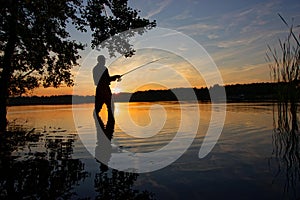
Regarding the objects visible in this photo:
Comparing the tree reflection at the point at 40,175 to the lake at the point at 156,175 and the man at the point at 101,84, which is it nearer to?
the lake at the point at 156,175

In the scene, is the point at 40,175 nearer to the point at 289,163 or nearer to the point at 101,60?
the point at 289,163

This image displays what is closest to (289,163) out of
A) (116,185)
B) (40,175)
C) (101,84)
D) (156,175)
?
(156,175)

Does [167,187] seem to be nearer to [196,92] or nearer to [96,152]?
[96,152]

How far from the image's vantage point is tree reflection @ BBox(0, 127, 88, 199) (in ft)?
15.3

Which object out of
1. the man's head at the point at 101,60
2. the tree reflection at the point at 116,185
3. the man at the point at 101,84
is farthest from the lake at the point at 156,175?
the man's head at the point at 101,60

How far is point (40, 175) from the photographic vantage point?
5.73m

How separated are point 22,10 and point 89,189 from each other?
411 inches

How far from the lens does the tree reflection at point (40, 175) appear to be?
15.3 ft

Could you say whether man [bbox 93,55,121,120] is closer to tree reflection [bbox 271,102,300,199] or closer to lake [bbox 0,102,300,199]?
lake [bbox 0,102,300,199]

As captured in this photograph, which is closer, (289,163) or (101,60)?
(289,163)

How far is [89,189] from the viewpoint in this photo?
491 centimetres

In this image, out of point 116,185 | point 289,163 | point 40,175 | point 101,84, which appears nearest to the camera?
point 116,185

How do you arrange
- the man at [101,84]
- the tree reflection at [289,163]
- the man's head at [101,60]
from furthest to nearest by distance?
the man at [101,84], the man's head at [101,60], the tree reflection at [289,163]

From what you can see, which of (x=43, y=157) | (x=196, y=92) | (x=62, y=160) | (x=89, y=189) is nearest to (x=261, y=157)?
(x=89, y=189)
